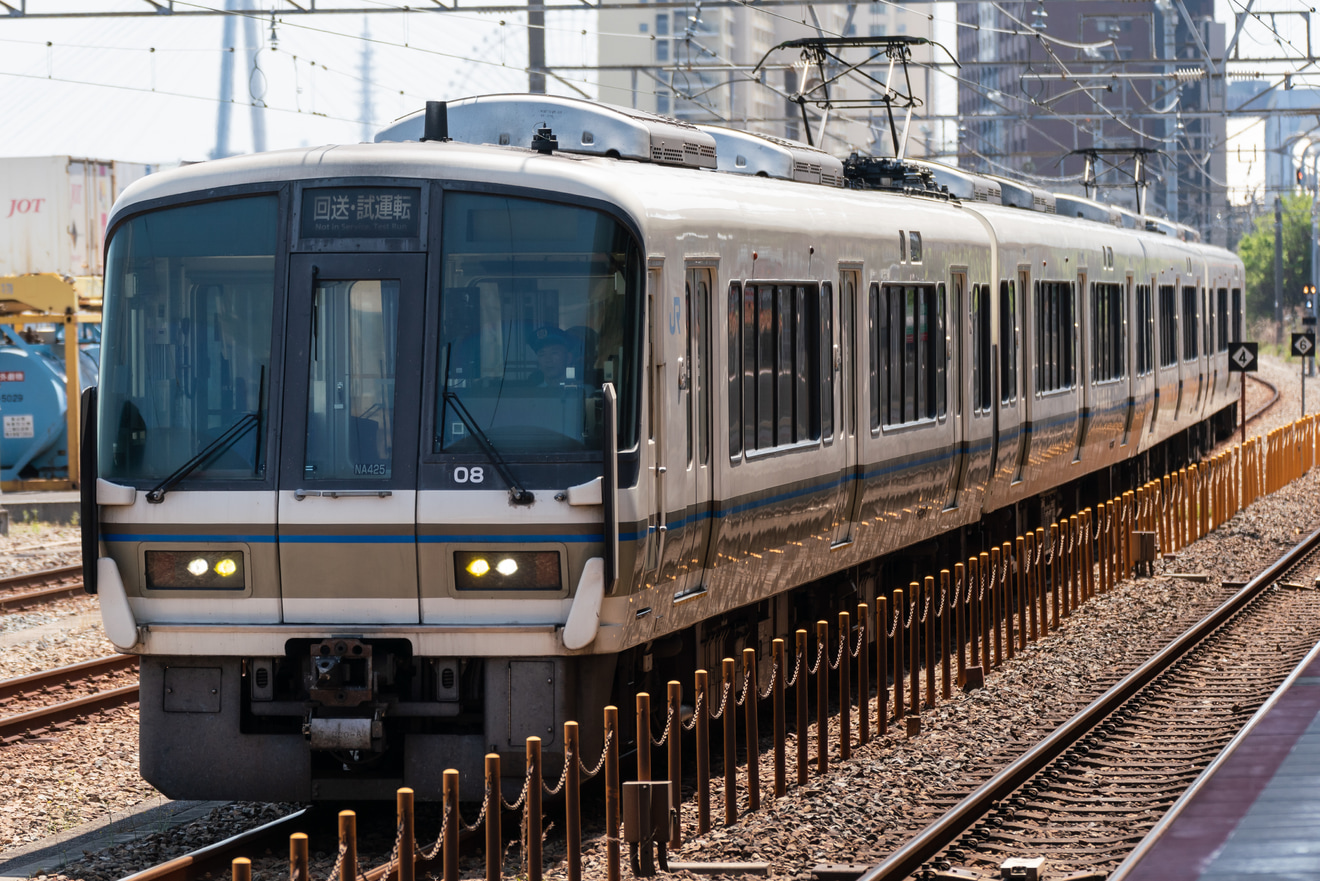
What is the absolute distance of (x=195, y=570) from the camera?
8.63 metres

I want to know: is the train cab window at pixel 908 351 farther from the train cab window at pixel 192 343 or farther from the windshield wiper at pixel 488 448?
the train cab window at pixel 192 343

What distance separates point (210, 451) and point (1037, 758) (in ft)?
15.5

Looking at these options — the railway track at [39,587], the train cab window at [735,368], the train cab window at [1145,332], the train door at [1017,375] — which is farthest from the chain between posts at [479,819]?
the train cab window at [1145,332]

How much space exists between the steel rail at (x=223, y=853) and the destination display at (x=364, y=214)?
2.56 metres

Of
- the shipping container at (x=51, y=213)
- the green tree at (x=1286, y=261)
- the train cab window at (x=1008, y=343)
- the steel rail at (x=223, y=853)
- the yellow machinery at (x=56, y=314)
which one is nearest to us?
the steel rail at (x=223, y=853)

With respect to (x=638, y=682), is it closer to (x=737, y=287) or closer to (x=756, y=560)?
(x=756, y=560)

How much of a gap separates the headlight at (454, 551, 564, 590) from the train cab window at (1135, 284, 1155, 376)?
1598cm

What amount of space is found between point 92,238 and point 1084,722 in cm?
2399

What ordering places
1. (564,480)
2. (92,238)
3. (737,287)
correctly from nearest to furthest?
1. (564,480)
2. (737,287)
3. (92,238)

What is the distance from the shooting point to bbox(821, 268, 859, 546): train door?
1181 cm

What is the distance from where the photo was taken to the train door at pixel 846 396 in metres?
11.8

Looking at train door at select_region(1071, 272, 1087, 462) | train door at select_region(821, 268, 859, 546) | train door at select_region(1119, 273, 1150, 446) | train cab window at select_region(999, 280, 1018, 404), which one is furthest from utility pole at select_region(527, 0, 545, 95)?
train door at select_region(821, 268, 859, 546)

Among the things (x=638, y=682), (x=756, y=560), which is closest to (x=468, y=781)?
(x=638, y=682)

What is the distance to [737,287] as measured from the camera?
1015cm
